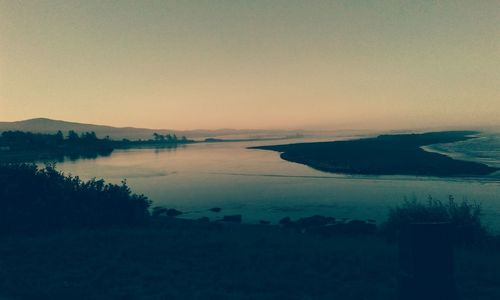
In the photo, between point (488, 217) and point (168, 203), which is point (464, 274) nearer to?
point (488, 217)

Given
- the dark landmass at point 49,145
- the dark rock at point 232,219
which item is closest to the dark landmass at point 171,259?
the dark rock at point 232,219

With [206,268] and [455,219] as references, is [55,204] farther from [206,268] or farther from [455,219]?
[455,219]

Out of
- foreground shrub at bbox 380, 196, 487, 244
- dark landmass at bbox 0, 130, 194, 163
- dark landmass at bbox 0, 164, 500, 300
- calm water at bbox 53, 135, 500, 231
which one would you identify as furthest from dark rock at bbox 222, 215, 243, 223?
dark landmass at bbox 0, 130, 194, 163

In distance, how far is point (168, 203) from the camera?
34.0 meters

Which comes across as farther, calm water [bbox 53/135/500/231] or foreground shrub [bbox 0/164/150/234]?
calm water [bbox 53/135/500/231]

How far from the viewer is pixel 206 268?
11.5m

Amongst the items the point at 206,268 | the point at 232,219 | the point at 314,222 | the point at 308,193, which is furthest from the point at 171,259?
the point at 308,193

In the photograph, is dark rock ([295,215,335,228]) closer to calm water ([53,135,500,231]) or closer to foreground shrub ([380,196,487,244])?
calm water ([53,135,500,231])

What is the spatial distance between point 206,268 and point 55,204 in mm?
11608

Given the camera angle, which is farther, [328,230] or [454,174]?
[454,174]

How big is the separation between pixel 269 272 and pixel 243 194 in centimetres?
2676

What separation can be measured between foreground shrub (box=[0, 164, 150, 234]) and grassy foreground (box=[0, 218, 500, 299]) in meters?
2.00

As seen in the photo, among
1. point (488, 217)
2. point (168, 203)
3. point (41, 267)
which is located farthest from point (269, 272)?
point (168, 203)

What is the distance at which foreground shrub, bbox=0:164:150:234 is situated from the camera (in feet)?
59.3
